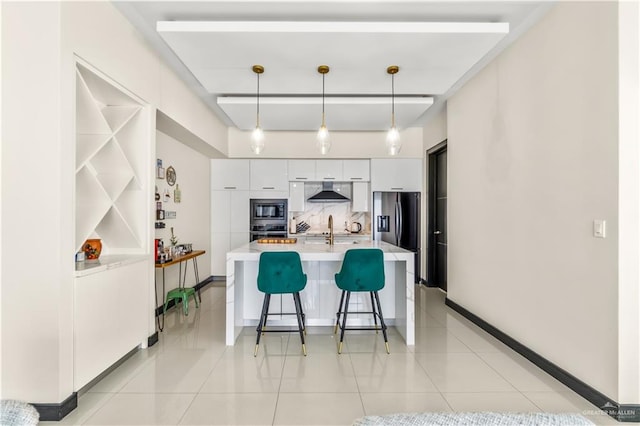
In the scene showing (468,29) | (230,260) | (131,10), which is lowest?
(230,260)

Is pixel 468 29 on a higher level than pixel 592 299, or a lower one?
higher

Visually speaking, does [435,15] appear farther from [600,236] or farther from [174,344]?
[174,344]

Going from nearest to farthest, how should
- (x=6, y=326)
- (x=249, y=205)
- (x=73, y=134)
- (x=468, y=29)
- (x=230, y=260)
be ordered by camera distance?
(x=6, y=326) < (x=73, y=134) < (x=468, y=29) < (x=230, y=260) < (x=249, y=205)

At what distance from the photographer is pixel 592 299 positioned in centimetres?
224

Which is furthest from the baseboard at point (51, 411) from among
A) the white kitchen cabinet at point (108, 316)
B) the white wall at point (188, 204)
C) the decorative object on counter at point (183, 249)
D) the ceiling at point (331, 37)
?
the ceiling at point (331, 37)

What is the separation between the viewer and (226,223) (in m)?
6.07

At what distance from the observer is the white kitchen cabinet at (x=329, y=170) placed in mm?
6039

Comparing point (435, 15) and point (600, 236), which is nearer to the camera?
point (600, 236)

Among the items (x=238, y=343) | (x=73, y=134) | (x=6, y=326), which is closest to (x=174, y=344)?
(x=238, y=343)

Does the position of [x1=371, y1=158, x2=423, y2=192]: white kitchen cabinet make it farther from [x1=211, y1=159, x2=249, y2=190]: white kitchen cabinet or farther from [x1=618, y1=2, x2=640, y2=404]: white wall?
[x1=618, y1=2, x2=640, y2=404]: white wall

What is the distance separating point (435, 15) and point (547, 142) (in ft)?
4.40

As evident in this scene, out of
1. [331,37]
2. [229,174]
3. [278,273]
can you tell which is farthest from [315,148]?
[278,273]

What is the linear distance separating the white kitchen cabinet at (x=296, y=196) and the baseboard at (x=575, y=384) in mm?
3509

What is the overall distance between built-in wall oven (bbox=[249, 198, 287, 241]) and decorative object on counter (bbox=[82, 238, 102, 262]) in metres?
3.35
